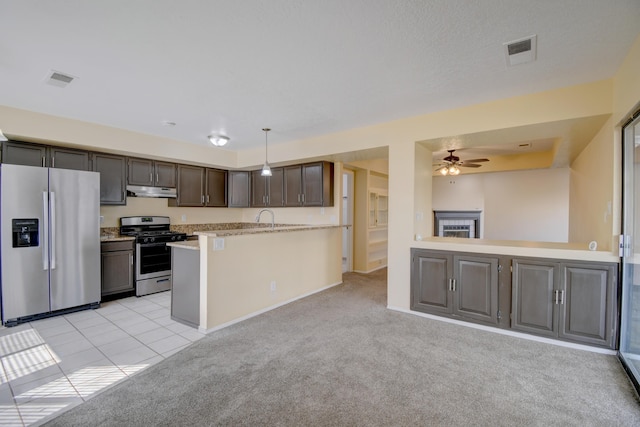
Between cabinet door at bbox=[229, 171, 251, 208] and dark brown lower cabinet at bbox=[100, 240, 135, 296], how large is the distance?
2.09 meters

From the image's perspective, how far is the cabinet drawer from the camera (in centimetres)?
405

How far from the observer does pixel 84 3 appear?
5.49ft

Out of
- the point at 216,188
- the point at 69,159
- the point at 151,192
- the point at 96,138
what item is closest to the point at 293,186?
the point at 216,188

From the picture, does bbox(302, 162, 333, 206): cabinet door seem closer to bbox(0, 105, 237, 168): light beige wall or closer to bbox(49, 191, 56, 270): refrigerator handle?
bbox(0, 105, 237, 168): light beige wall

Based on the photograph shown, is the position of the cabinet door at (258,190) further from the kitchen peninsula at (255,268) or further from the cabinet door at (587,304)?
the cabinet door at (587,304)

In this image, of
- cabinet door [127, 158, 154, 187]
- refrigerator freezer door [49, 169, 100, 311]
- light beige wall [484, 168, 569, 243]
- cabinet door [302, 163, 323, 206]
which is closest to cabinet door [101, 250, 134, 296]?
refrigerator freezer door [49, 169, 100, 311]

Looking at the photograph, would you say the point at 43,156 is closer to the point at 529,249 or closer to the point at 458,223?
the point at 529,249

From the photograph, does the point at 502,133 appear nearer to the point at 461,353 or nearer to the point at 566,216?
the point at 461,353

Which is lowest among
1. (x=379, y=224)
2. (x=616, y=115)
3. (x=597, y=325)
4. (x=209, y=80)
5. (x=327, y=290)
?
(x=327, y=290)

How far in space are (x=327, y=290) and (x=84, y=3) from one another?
4243 mm

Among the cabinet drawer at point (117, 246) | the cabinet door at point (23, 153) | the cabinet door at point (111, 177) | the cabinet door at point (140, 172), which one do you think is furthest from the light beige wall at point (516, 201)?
the cabinet door at point (23, 153)

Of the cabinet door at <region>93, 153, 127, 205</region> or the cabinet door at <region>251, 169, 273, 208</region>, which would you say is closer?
the cabinet door at <region>93, 153, 127, 205</region>

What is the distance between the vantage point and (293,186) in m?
5.21

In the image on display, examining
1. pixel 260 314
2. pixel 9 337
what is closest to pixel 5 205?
pixel 9 337
